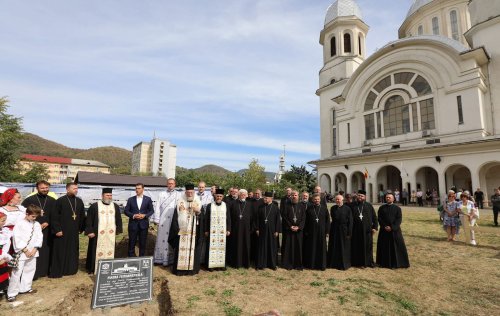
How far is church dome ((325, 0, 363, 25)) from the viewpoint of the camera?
104 feet

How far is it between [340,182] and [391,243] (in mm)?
23462

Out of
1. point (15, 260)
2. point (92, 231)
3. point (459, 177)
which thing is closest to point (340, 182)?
point (459, 177)

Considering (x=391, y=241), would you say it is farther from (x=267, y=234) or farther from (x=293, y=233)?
(x=267, y=234)

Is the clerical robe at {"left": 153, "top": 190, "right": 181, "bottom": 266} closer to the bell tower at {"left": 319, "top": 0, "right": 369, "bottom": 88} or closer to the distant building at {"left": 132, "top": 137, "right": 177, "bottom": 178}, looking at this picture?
the bell tower at {"left": 319, "top": 0, "right": 369, "bottom": 88}

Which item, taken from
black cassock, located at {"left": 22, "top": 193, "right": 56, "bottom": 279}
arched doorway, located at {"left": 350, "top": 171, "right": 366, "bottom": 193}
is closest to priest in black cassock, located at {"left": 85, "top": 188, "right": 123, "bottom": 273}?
black cassock, located at {"left": 22, "top": 193, "right": 56, "bottom": 279}

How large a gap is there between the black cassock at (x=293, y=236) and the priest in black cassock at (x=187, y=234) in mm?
1921

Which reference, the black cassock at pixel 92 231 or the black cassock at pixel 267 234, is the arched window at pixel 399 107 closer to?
the black cassock at pixel 267 234

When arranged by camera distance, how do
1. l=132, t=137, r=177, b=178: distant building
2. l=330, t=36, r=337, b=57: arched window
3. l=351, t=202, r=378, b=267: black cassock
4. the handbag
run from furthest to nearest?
l=132, t=137, r=177, b=178: distant building
l=330, t=36, r=337, b=57: arched window
l=351, t=202, r=378, b=267: black cassock
the handbag

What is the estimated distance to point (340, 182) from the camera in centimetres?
2917

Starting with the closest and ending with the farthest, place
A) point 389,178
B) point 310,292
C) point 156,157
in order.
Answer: point 310,292 < point 389,178 < point 156,157

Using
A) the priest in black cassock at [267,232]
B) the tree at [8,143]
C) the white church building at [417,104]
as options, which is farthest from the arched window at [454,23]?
the tree at [8,143]

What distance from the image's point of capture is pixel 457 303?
443 centimetres

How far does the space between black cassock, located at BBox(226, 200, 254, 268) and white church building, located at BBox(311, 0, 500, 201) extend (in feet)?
63.3

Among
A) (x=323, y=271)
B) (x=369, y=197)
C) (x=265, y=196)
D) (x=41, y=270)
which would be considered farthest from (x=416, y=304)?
(x=369, y=197)
